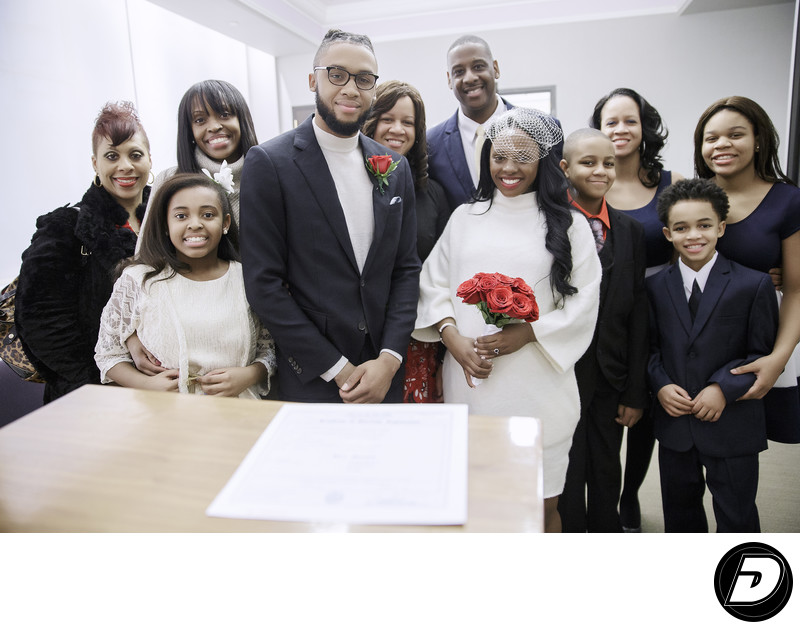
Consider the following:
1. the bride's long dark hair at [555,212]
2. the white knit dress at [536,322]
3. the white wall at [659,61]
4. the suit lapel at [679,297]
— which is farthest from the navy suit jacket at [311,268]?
the white wall at [659,61]

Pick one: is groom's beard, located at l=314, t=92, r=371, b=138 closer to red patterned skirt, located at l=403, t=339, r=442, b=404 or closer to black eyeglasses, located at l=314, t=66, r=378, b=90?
black eyeglasses, located at l=314, t=66, r=378, b=90

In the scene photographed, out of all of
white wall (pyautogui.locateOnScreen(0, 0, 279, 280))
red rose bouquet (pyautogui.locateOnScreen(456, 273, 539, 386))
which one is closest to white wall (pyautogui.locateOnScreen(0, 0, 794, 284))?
white wall (pyautogui.locateOnScreen(0, 0, 279, 280))

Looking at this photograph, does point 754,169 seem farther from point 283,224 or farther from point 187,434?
point 187,434

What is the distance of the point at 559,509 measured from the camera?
2166 millimetres

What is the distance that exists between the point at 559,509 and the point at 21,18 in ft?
14.2

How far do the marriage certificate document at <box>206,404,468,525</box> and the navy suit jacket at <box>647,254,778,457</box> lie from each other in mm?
1353

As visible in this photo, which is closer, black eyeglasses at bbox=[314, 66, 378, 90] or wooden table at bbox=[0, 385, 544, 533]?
wooden table at bbox=[0, 385, 544, 533]

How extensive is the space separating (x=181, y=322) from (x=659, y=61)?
662 cm

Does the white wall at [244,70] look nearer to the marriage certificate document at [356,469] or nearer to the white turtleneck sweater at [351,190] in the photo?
the white turtleneck sweater at [351,190]

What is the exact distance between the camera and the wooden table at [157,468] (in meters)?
0.70

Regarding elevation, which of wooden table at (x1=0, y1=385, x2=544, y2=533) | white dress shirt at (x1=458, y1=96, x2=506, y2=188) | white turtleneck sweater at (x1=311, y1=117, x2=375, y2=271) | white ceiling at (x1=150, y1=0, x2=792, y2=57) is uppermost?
white ceiling at (x1=150, y1=0, x2=792, y2=57)

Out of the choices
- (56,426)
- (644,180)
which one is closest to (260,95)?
(644,180)

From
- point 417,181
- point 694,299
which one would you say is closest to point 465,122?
point 417,181

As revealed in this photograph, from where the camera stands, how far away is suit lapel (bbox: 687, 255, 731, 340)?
187 cm
